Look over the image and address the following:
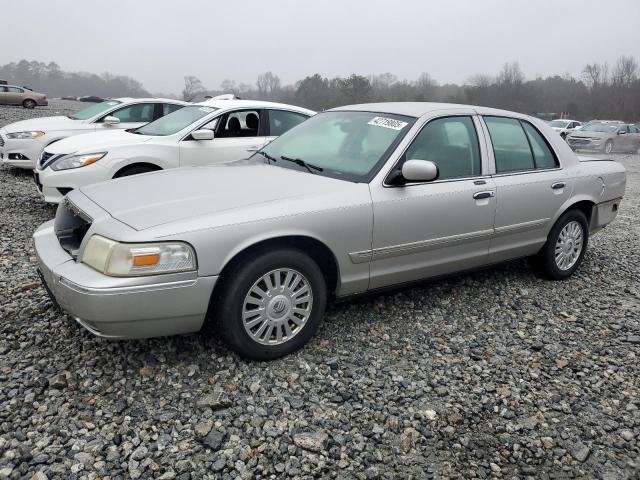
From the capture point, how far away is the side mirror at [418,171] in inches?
131

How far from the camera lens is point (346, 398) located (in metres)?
2.87

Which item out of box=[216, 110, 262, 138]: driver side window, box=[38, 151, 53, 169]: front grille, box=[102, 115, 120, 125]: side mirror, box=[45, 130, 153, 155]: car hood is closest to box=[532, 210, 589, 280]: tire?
box=[216, 110, 262, 138]: driver side window

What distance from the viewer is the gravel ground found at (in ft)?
7.84

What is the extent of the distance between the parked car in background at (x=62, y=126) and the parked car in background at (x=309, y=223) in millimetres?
5658

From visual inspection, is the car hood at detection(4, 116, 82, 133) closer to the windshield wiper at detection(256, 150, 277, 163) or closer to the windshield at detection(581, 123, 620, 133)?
the windshield wiper at detection(256, 150, 277, 163)

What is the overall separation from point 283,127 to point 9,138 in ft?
15.8

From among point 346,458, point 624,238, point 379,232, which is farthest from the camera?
point 624,238

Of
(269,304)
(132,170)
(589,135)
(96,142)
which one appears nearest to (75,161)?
(96,142)

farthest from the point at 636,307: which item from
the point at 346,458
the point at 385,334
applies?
the point at 346,458

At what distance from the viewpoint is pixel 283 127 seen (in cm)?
702

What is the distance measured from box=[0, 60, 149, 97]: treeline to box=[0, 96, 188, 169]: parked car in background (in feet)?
270

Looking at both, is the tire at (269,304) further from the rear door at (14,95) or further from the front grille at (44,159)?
the rear door at (14,95)

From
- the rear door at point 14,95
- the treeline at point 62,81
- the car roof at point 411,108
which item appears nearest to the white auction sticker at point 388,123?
the car roof at point 411,108

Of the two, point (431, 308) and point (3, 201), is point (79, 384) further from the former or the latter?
point (3, 201)
